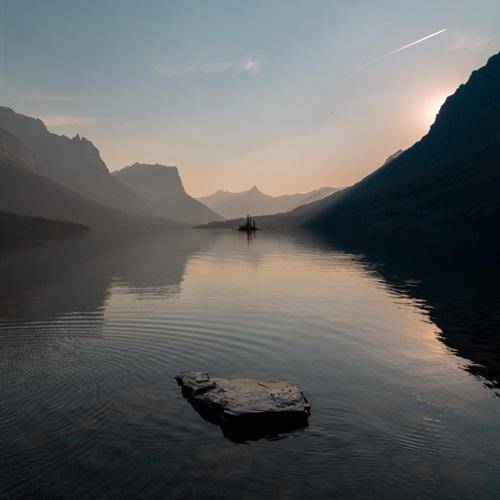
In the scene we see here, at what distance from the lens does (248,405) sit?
1922 centimetres

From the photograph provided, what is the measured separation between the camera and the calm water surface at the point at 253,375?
598 inches

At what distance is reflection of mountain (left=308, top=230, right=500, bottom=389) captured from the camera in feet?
101

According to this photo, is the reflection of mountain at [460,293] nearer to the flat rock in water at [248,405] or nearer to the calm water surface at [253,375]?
the calm water surface at [253,375]

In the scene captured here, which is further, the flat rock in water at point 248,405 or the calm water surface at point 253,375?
the flat rock in water at point 248,405

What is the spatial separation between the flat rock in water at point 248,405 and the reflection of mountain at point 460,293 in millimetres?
11660

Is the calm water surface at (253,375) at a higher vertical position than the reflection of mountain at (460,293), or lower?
higher

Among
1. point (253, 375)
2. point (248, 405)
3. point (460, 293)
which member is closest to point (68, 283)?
point (253, 375)

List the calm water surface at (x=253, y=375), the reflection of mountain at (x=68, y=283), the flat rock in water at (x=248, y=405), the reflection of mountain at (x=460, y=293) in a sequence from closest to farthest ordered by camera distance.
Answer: the calm water surface at (x=253, y=375)
the flat rock in water at (x=248, y=405)
the reflection of mountain at (x=460, y=293)
the reflection of mountain at (x=68, y=283)

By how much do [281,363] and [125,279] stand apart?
4615cm

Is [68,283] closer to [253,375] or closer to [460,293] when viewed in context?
[253,375]

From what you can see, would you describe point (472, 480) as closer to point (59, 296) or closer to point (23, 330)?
point (23, 330)

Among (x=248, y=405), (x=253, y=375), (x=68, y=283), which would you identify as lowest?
(x=68, y=283)

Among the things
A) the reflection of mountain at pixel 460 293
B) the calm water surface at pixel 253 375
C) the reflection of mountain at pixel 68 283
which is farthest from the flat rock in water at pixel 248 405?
the reflection of mountain at pixel 68 283

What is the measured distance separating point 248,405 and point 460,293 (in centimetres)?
4102
